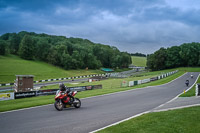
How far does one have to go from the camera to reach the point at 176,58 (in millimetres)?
113250

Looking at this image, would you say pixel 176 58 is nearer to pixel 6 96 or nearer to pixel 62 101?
pixel 6 96

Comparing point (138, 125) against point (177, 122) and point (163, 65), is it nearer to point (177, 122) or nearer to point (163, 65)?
point (177, 122)

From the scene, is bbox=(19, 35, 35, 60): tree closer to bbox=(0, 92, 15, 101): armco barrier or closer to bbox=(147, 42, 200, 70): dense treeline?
bbox=(147, 42, 200, 70): dense treeline

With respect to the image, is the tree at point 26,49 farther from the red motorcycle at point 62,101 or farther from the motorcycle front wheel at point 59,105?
the motorcycle front wheel at point 59,105

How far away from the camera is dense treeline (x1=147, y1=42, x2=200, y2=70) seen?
363 ft

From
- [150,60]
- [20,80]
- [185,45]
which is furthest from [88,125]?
[185,45]

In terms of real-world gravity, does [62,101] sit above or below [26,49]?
below

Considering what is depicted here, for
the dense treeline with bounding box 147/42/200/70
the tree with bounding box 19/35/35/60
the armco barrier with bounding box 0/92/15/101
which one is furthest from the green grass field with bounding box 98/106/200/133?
the dense treeline with bounding box 147/42/200/70

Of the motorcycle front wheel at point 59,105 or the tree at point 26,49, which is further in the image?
the tree at point 26,49

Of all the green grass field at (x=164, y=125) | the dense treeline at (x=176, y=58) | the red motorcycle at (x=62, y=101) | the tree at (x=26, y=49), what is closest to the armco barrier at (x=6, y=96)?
the red motorcycle at (x=62, y=101)

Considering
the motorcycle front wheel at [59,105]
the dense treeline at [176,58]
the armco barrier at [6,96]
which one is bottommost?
the armco barrier at [6,96]

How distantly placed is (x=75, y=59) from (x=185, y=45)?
253 ft

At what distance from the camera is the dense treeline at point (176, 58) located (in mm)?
110500

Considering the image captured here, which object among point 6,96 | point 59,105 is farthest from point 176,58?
point 59,105
